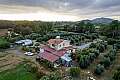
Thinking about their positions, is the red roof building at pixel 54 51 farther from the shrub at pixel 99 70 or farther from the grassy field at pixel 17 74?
the shrub at pixel 99 70

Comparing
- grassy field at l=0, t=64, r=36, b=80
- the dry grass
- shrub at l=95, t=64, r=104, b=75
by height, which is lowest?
the dry grass

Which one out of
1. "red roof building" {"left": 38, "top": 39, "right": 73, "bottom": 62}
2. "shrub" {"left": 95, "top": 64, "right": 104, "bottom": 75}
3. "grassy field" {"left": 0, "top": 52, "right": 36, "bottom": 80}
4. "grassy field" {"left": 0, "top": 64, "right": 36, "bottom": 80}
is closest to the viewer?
"grassy field" {"left": 0, "top": 64, "right": 36, "bottom": 80}

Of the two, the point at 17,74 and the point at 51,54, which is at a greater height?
the point at 51,54

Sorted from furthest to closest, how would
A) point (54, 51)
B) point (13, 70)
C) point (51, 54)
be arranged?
point (54, 51) → point (51, 54) → point (13, 70)

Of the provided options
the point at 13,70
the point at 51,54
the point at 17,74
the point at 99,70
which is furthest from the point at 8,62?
the point at 99,70

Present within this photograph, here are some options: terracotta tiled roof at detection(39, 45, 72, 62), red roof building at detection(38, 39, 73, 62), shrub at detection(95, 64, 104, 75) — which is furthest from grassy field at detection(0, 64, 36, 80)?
shrub at detection(95, 64, 104, 75)

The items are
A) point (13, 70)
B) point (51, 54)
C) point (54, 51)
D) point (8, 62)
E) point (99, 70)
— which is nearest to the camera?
point (99, 70)

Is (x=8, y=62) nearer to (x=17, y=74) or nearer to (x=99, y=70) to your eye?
(x=17, y=74)

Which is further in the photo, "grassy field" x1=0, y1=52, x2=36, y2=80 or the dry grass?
the dry grass

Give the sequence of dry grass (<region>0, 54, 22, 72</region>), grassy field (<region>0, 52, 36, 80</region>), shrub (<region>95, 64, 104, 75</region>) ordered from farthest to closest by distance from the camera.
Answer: dry grass (<region>0, 54, 22, 72</region>) < shrub (<region>95, 64, 104, 75</region>) < grassy field (<region>0, 52, 36, 80</region>)

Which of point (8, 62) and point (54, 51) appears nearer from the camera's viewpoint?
point (8, 62)

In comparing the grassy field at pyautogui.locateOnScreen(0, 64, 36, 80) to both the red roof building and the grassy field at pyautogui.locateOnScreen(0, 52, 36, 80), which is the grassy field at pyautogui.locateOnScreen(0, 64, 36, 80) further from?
the red roof building
